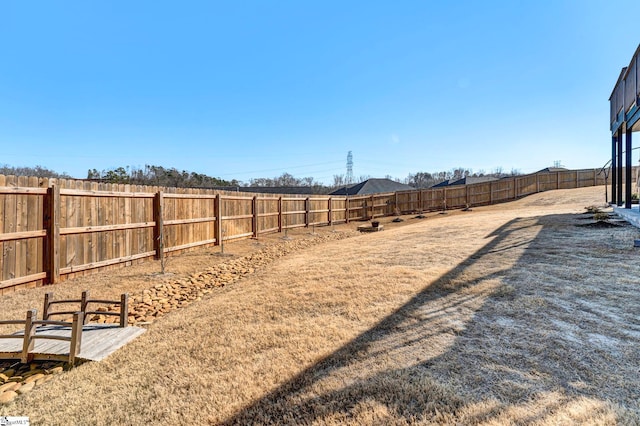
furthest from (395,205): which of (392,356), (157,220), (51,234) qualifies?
(392,356)

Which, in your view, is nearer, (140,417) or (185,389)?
(140,417)

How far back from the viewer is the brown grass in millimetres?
1910

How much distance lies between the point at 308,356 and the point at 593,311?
2.80m

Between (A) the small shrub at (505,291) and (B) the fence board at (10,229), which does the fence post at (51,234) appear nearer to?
(B) the fence board at (10,229)

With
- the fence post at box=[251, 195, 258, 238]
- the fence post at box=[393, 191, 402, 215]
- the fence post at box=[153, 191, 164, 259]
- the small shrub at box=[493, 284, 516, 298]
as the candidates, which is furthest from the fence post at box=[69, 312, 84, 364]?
the fence post at box=[393, 191, 402, 215]

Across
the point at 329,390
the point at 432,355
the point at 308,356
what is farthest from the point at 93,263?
the point at 432,355

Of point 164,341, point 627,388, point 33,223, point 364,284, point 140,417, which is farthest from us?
point 33,223

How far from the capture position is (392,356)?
249 centimetres

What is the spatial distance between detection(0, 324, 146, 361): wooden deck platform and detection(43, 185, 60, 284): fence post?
200 cm

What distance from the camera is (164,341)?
3.27m

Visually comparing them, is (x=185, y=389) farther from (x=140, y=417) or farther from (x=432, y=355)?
(x=432, y=355)

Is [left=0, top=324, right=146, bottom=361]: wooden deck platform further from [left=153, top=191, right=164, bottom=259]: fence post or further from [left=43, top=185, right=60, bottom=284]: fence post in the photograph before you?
[left=153, top=191, right=164, bottom=259]: fence post

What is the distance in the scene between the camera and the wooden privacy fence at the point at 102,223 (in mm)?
4906

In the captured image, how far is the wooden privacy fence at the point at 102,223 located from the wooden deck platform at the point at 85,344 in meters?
2.01
